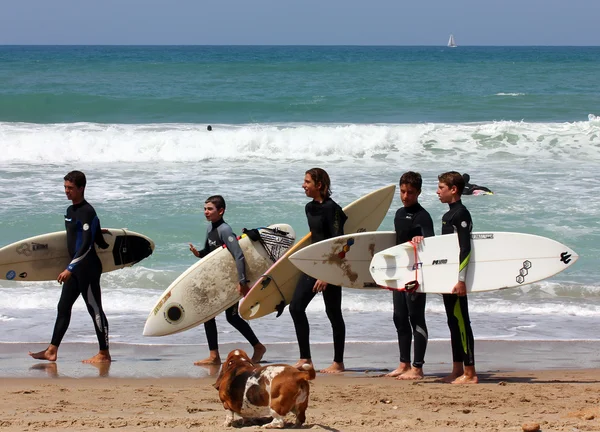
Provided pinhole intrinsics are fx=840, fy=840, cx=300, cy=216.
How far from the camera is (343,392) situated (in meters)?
5.05

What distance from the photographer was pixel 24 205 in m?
12.1

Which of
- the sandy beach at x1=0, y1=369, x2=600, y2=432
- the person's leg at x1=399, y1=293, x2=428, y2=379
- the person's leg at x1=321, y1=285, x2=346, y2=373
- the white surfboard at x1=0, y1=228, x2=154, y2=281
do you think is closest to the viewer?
the sandy beach at x1=0, y1=369, x2=600, y2=432

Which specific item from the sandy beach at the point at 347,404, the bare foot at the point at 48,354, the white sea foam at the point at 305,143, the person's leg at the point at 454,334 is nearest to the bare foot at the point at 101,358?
the bare foot at the point at 48,354

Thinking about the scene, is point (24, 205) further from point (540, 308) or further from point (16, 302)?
point (540, 308)

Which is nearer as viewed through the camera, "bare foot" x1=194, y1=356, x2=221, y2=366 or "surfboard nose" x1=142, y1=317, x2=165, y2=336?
"bare foot" x1=194, y1=356, x2=221, y2=366

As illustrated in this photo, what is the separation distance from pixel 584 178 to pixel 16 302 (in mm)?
10129

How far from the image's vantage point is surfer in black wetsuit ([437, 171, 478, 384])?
5285 mm

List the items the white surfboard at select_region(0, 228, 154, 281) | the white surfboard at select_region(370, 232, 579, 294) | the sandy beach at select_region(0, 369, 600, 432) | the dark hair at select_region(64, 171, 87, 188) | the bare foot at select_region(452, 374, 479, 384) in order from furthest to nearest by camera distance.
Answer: the white surfboard at select_region(0, 228, 154, 281) → the dark hair at select_region(64, 171, 87, 188) → the white surfboard at select_region(370, 232, 579, 294) → the bare foot at select_region(452, 374, 479, 384) → the sandy beach at select_region(0, 369, 600, 432)

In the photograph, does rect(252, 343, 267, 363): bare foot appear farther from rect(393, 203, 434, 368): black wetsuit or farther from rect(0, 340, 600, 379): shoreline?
rect(393, 203, 434, 368): black wetsuit

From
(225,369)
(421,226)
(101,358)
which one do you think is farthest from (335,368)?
(225,369)

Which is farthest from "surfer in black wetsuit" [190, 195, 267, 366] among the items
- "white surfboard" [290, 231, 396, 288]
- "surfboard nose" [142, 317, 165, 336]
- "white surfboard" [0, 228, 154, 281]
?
"white surfboard" [0, 228, 154, 281]

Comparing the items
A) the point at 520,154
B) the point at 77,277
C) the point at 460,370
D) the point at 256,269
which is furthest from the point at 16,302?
the point at 520,154

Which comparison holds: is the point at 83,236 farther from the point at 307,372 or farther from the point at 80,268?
the point at 307,372

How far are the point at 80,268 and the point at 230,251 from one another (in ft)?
3.62
